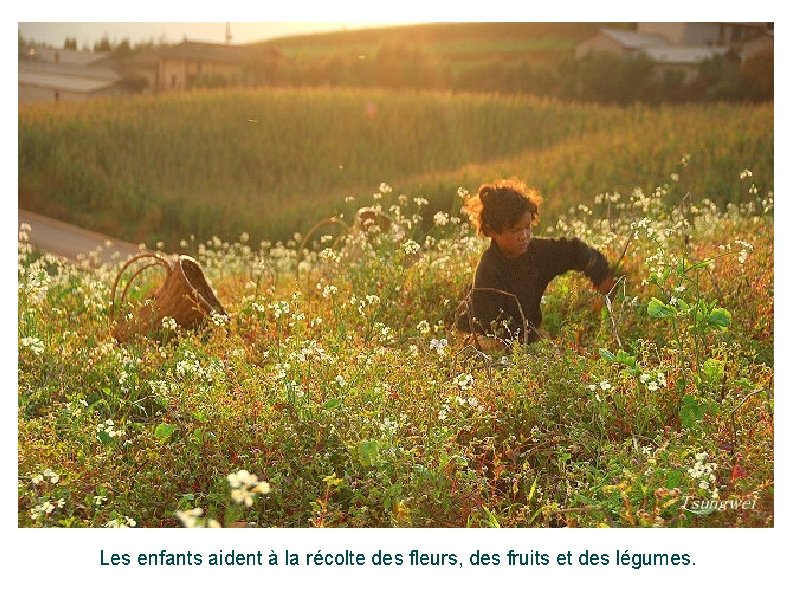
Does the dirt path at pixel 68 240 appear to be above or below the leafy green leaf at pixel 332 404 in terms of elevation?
above

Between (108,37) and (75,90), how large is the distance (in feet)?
3.28

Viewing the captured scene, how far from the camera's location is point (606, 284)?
641cm

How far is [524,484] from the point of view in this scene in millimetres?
4965

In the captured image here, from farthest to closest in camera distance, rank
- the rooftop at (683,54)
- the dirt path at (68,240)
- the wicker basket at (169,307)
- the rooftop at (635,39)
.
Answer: the dirt path at (68,240), the rooftop at (683,54), the rooftop at (635,39), the wicker basket at (169,307)

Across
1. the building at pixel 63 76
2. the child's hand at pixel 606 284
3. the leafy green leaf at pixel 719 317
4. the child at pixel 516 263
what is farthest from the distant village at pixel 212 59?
the leafy green leaf at pixel 719 317

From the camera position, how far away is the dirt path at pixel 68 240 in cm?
757

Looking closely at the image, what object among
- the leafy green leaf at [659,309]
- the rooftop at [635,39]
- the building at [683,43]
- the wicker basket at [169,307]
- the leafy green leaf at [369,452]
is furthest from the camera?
the rooftop at [635,39]

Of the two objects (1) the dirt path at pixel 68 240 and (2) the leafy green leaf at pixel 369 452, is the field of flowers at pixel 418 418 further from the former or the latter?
(1) the dirt path at pixel 68 240

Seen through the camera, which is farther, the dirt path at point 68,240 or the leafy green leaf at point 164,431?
the dirt path at point 68,240

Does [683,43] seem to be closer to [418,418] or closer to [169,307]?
[418,418]

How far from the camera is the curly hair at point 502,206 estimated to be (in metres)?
6.25

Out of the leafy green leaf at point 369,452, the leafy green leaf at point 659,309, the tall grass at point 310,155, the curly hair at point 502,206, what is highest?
the tall grass at point 310,155

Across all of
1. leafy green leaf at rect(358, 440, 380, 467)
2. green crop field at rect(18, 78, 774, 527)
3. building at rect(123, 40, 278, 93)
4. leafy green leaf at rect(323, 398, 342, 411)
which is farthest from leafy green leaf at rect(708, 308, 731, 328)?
building at rect(123, 40, 278, 93)

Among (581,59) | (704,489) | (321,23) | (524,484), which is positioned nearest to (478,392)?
(524,484)
